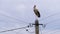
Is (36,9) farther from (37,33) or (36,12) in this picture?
(37,33)

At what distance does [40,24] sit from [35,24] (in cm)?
64

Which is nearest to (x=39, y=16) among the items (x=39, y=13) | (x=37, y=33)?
(x=39, y=13)

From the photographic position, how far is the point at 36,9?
2112cm

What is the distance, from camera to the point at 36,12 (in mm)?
21359

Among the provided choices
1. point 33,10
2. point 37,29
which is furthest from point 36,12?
point 37,29

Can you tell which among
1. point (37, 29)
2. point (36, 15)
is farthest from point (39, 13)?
point (37, 29)

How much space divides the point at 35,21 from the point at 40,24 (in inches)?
27.3

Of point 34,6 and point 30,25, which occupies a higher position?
point 34,6

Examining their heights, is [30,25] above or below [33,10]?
below

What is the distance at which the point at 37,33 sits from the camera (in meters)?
20.2

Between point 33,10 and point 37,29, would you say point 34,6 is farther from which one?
point 37,29

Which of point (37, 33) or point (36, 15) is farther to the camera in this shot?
point (36, 15)

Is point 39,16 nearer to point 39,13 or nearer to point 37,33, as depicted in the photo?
point 39,13

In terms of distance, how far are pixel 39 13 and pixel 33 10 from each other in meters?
0.71
